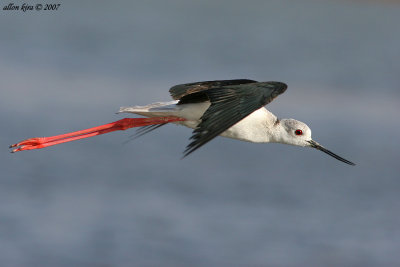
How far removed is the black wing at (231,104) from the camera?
510 centimetres

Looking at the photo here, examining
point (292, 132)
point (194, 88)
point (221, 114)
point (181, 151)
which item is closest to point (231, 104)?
point (221, 114)

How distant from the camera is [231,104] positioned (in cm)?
538

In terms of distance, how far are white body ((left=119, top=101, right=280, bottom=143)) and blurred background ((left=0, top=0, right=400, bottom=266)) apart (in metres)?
2.12

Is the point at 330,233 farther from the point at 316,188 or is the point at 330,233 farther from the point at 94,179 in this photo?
the point at 94,179

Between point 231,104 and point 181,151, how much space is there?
4.90 metres

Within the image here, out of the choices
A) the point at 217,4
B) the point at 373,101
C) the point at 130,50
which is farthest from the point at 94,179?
the point at 217,4

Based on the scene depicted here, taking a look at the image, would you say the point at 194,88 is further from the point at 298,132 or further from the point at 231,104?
the point at 298,132

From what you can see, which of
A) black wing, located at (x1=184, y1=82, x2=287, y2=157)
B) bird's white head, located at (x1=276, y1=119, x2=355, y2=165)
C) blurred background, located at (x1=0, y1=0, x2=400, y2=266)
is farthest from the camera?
blurred background, located at (x1=0, y1=0, x2=400, y2=266)

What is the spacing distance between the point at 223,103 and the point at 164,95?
19.2ft

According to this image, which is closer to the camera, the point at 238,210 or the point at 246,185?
the point at 238,210

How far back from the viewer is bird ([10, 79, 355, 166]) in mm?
5211

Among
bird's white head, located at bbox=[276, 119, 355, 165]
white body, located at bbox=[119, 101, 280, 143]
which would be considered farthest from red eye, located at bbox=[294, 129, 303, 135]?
white body, located at bbox=[119, 101, 280, 143]

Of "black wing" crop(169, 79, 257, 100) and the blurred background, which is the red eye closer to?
"black wing" crop(169, 79, 257, 100)

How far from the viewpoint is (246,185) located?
984 centimetres
